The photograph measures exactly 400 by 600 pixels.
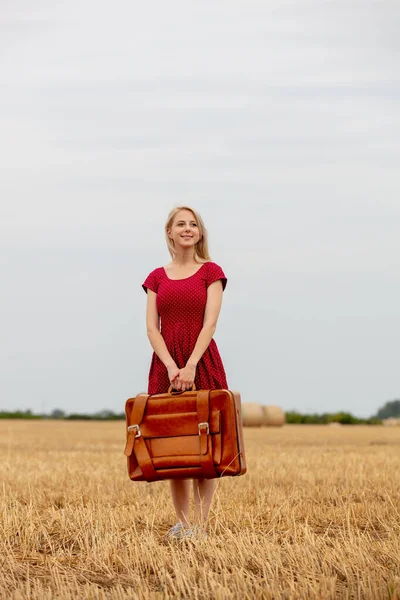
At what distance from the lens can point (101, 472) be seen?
386 inches

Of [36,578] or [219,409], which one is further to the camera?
[219,409]

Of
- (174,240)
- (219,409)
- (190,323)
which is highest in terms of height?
(174,240)

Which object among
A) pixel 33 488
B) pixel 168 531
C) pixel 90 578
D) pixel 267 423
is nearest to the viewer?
pixel 90 578

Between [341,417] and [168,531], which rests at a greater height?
[341,417]

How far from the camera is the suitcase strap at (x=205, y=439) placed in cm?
524

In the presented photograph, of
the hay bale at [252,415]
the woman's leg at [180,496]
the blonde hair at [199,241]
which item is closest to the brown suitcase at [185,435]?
the woman's leg at [180,496]

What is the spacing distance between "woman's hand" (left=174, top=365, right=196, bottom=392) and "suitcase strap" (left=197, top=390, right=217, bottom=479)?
0.20m

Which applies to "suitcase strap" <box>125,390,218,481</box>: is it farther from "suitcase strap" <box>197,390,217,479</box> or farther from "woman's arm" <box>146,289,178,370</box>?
"woman's arm" <box>146,289,178,370</box>

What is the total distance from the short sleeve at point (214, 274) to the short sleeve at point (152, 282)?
0.34 meters

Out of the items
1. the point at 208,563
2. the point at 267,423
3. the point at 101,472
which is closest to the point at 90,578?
the point at 208,563

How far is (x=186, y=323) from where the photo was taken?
18.6 feet

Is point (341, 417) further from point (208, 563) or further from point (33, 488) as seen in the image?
point (208, 563)

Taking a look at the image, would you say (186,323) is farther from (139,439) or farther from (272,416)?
(272,416)

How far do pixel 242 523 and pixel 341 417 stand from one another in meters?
39.5
